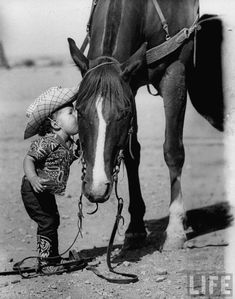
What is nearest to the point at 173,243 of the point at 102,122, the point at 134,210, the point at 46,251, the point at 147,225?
the point at 134,210

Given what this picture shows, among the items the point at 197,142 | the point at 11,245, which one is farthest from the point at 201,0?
the point at 197,142

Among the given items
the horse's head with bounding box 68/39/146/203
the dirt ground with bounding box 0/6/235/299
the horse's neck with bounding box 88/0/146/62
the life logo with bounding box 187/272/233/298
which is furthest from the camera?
the horse's neck with bounding box 88/0/146/62

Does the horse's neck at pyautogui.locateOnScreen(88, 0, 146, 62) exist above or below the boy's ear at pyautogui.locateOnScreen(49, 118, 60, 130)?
above

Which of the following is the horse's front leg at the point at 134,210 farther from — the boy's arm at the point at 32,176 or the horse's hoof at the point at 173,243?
the boy's arm at the point at 32,176

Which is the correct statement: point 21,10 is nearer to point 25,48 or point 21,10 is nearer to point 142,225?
point 142,225

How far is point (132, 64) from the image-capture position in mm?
4457

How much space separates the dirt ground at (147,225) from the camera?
4344mm

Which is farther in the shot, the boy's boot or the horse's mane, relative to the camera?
the boy's boot

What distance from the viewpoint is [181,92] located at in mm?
5316

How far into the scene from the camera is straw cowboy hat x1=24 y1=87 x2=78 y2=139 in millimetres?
4617

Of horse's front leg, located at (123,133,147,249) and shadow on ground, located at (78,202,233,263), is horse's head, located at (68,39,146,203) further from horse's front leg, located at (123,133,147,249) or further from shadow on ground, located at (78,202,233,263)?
horse's front leg, located at (123,133,147,249)

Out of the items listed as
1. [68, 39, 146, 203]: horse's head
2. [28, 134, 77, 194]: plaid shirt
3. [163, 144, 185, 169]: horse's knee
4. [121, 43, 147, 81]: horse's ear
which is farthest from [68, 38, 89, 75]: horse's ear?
[163, 144, 185, 169]: horse's knee

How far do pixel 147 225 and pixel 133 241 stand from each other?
76 cm

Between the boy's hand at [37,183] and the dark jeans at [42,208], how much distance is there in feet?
→ 0.47
